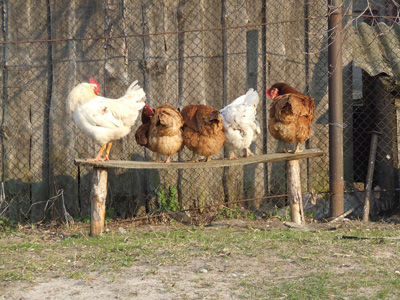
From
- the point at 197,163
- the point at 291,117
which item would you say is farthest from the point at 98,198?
the point at 291,117

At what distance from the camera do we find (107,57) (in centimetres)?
682

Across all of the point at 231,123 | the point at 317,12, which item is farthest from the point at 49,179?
the point at 317,12

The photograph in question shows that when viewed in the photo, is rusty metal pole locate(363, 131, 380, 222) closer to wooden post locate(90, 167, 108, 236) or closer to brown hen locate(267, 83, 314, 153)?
brown hen locate(267, 83, 314, 153)

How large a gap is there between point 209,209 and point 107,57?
2354mm

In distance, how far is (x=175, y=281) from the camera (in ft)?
12.7

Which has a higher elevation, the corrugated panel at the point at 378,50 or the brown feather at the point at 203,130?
the corrugated panel at the point at 378,50

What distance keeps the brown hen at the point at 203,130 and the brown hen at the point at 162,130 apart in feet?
0.32

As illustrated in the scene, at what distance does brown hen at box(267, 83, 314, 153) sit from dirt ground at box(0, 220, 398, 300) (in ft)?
5.46

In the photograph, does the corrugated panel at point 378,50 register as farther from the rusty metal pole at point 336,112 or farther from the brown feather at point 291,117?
the brown feather at point 291,117

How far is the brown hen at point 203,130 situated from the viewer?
18.1 ft

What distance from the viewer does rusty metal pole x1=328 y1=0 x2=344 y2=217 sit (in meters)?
6.32

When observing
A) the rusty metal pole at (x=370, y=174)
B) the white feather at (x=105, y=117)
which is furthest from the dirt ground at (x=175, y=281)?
the rusty metal pole at (x=370, y=174)

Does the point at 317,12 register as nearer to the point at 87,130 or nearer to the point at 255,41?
the point at 255,41

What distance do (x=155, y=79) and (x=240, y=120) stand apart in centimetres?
160
